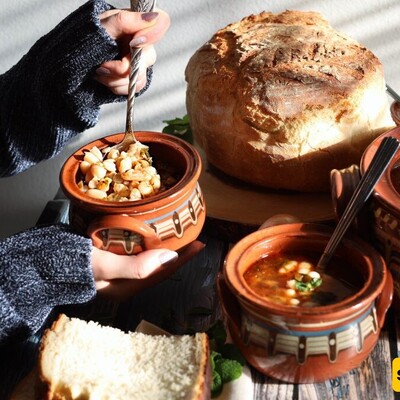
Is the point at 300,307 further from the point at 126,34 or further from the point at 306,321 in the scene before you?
the point at 126,34

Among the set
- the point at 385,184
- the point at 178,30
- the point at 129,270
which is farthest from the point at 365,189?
the point at 178,30

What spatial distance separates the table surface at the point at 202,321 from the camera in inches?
37.7

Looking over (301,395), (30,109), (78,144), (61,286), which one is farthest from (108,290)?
(78,144)

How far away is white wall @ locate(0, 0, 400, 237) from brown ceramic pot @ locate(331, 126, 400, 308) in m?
0.91

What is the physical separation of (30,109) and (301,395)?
0.80 metres

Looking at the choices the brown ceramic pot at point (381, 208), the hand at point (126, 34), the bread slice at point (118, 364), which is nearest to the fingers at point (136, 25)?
the hand at point (126, 34)

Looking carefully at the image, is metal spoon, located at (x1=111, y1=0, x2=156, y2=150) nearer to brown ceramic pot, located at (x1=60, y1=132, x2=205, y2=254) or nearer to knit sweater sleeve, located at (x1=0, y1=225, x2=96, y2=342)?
brown ceramic pot, located at (x1=60, y1=132, x2=205, y2=254)

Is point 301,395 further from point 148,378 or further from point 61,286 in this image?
point 61,286

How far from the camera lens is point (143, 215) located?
1058 mm

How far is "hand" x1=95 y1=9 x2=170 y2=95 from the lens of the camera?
46.4 inches

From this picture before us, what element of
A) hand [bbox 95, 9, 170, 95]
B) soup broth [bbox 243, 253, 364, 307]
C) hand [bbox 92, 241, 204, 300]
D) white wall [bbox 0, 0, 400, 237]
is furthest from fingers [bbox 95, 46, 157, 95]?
white wall [bbox 0, 0, 400, 237]

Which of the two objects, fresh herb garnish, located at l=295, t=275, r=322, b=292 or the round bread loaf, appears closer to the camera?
fresh herb garnish, located at l=295, t=275, r=322, b=292

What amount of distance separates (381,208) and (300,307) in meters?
0.22

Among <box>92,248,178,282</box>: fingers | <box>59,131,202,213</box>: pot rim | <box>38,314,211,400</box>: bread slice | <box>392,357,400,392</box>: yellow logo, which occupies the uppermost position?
<box>59,131,202,213</box>: pot rim
